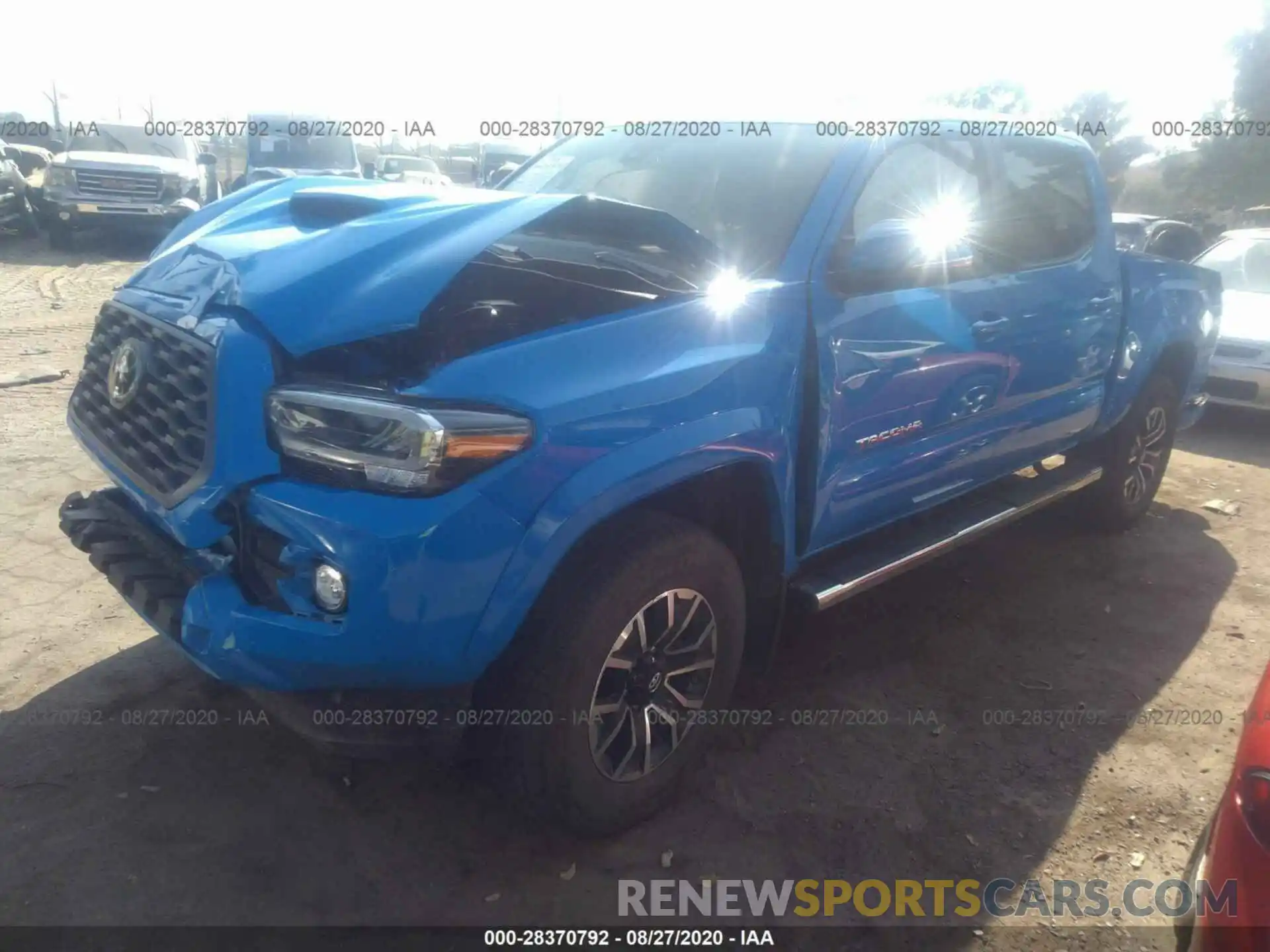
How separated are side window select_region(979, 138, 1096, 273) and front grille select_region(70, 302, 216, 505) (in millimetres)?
2764

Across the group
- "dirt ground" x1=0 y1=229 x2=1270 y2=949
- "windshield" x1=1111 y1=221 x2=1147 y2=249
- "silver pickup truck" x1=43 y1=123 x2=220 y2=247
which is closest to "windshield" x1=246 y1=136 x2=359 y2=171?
"silver pickup truck" x1=43 y1=123 x2=220 y2=247

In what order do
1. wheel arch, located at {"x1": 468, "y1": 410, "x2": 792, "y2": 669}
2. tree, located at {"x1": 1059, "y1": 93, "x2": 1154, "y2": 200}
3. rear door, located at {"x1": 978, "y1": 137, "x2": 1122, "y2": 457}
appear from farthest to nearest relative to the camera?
tree, located at {"x1": 1059, "y1": 93, "x2": 1154, "y2": 200}, rear door, located at {"x1": 978, "y1": 137, "x2": 1122, "y2": 457}, wheel arch, located at {"x1": 468, "y1": 410, "x2": 792, "y2": 669}

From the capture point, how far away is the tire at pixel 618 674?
236cm

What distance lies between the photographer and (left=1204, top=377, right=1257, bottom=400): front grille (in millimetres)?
7387

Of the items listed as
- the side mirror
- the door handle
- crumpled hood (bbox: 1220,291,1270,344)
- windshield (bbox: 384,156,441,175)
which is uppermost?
windshield (bbox: 384,156,441,175)

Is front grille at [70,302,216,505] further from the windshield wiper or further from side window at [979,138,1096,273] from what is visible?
the windshield wiper

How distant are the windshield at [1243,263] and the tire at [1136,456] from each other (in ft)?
13.6

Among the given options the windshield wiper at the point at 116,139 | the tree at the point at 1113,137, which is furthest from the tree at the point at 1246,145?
the windshield wiper at the point at 116,139

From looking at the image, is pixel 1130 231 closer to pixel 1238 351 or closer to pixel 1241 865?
pixel 1238 351

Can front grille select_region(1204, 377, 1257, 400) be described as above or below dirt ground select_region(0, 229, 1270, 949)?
above

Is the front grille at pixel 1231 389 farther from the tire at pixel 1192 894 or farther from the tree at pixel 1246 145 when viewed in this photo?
the tree at pixel 1246 145

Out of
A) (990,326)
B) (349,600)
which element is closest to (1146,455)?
(990,326)

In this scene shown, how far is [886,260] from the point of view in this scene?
2.86 meters

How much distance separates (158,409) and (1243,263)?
9.40 meters
